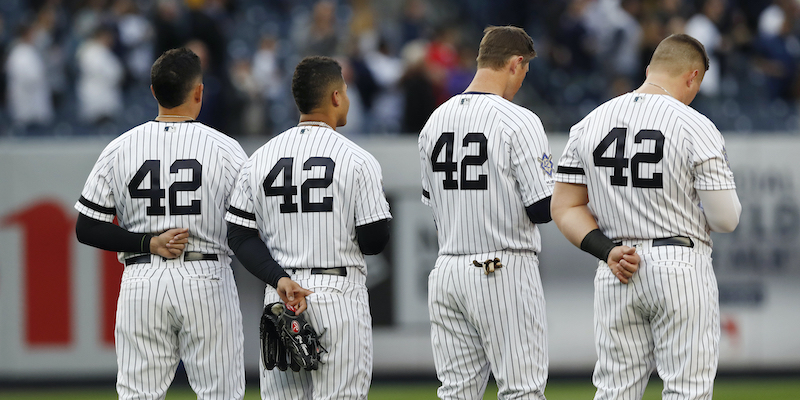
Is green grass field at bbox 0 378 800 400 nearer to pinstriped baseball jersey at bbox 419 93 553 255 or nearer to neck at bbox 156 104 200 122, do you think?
pinstriped baseball jersey at bbox 419 93 553 255

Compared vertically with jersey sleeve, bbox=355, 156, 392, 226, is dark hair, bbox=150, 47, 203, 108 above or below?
above

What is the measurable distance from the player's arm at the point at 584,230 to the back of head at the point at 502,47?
0.69 m

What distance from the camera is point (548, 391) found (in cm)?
831

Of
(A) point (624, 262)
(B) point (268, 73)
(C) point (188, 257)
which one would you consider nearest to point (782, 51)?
(B) point (268, 73)

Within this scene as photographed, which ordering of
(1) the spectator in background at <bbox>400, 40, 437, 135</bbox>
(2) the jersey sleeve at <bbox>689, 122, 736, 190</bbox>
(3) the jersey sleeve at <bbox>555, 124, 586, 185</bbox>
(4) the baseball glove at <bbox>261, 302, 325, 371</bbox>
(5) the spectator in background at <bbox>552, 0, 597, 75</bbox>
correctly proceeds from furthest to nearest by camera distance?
(5) the spectator in background at <bbox>552, 0, 597, 75</bbox>, (1) the spectator in background at <bbox>400, 40, 437, 135</bbox>, (3) the jersey sleeve at <bbox>555, 124, 586, 185</bbox>, (4) the baseball glove at <bbox>261, 302, 325, 371</bbox>, (2) the jersey sleeve at <bbox>689, 122, 736, 190</bbox>

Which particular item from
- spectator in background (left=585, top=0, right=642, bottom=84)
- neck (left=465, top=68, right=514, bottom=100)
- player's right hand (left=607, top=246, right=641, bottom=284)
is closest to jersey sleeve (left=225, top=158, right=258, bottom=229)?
neck (left=465, top=68, right=514, bottom=100)

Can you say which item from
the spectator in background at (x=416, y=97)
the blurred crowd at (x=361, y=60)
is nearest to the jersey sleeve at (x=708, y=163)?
the blurred crowd at (x=361, y=60)

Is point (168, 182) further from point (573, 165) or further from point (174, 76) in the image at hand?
point (573, 165)

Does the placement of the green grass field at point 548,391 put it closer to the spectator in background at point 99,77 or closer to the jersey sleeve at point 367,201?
the spectator in background at point 99,77

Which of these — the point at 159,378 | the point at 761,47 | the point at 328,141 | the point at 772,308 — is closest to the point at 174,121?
the point at 328,141

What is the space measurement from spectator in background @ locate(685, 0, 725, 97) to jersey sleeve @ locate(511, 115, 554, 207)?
7.03m

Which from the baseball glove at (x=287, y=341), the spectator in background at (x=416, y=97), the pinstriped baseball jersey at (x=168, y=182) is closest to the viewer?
the baseball glove at (x=287, y=341)

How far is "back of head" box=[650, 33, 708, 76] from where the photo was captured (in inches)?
175

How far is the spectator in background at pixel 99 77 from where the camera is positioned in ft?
34.4
